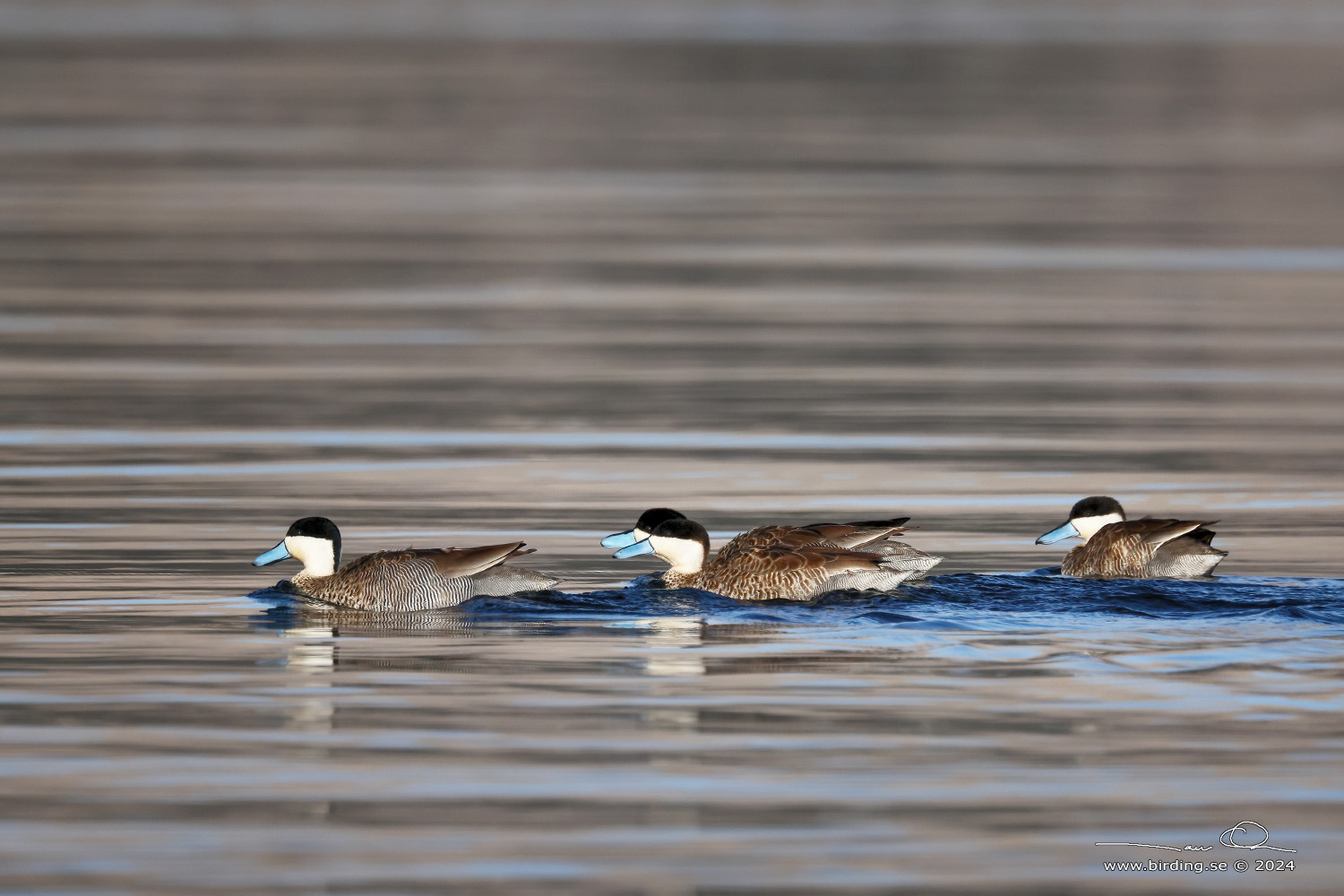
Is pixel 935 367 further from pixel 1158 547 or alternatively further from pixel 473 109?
pixel 473 109

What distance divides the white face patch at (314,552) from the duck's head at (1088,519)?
148 inches

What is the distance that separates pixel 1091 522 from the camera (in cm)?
1406

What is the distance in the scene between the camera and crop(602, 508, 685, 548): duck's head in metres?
13.3

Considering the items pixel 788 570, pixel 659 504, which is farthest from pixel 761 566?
pixel 659 504

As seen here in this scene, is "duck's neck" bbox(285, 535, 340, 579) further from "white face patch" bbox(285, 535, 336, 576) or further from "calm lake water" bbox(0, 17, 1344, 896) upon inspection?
"calm lake water" bbox(0, 17, 1344, 896)

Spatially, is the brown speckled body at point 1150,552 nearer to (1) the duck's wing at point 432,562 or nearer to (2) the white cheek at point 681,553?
(2) the white cheek at point 681,553

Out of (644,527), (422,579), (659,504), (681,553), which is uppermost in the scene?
(659,504)

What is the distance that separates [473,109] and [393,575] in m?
47.5

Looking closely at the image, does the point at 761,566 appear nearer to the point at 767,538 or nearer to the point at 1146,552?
the point at 767,538

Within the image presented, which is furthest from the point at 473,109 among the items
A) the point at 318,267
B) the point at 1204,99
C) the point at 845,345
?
the point at 845,345

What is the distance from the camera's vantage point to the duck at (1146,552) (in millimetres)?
13422

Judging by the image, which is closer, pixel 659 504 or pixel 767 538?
pixel 767 538
